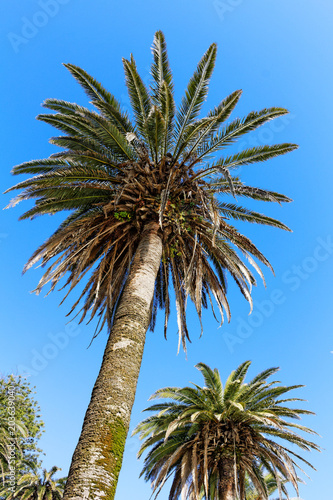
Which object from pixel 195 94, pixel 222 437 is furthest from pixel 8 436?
pixel 195 94

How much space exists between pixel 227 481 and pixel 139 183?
32.9 feet

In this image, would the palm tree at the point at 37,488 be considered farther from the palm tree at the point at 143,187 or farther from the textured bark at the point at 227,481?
the palm tree at the point at 143,187

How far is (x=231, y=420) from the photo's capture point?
12.5 meters

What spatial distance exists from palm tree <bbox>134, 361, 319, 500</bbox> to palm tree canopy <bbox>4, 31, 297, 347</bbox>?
5592 mm

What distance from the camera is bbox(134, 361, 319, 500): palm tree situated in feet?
38.9

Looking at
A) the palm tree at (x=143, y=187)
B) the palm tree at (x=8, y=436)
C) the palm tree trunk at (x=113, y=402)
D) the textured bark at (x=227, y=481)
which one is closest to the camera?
the palm tree trunk at (x=113, y=402)

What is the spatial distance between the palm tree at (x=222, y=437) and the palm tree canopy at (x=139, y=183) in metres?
5.59

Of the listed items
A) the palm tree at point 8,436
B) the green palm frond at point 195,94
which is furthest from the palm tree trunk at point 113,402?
the palm tree at point 8,436

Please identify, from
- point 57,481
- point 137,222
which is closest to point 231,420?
point 137,222

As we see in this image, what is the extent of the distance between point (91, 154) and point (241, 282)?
433 centimetres

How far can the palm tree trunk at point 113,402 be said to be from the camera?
3555 millimetres

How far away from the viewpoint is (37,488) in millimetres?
21875

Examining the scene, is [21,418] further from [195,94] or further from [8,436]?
[195,94]

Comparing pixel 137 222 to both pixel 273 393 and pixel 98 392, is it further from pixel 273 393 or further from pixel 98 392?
pixel 273 393
